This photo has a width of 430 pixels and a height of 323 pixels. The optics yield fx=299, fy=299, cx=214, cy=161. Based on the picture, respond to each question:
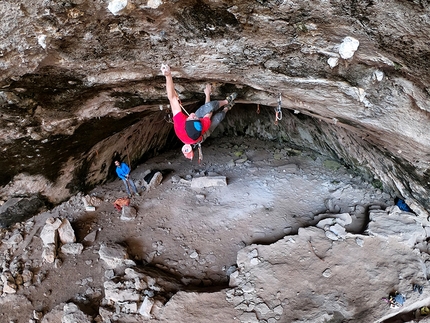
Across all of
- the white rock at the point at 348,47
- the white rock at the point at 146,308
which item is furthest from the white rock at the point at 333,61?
the white rock at the point at 146,308

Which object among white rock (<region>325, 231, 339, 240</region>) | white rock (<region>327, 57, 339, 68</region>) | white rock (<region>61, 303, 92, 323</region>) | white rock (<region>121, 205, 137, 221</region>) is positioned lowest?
white rock (<region>121, 205, 137, 221</region>)

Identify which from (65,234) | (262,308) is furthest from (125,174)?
(262,308)

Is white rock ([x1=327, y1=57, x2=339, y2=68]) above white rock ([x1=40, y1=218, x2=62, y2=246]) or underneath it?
above

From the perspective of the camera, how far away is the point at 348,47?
2.75 metres

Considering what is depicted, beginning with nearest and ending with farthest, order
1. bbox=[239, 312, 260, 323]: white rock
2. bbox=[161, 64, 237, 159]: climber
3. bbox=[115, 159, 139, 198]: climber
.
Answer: bbox=[161, 64, 237, 159]: climber
bbox=[239, 312, 260, 323]: white rock
bbox=[115, 159, 139, 198]: climber

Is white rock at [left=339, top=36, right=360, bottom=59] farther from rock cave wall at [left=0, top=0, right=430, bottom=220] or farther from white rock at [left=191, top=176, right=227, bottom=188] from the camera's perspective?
white rock at [left=191, top=176, right=227, bottom=188]

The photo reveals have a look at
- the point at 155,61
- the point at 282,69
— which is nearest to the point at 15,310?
the point at 155,61

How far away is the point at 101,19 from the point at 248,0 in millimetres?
1330

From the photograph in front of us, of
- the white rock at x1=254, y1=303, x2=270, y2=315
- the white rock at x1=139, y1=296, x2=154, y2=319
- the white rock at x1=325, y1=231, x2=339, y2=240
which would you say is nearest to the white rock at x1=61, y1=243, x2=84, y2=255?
the white rock at x1=139, y1=296, x2=154, y2=319

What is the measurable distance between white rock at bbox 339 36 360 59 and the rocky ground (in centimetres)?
283

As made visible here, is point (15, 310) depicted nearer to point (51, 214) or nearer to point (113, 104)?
point (51, 214)

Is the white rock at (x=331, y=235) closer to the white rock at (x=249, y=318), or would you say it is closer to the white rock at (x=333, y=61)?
the white rock at (x=249, y=318)

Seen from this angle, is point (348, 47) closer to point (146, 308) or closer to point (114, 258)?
point (146, 308)

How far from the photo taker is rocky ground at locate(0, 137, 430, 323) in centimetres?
387
